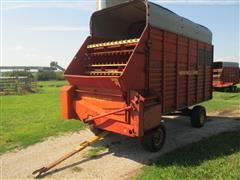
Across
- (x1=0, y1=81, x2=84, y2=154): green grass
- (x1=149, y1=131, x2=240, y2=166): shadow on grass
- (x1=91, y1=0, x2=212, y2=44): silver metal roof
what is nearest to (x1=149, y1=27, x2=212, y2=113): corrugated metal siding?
(x1=91, y1=0, x2=212, y2=44): silver metal roof

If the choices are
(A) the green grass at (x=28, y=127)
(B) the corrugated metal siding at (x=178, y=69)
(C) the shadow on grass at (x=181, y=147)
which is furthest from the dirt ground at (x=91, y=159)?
(B) the corrugated metal siding at (x=178, y=69)

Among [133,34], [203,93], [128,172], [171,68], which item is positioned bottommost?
[128,172]

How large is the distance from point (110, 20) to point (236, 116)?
7.02 meters

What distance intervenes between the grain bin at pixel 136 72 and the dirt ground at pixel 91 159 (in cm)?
55

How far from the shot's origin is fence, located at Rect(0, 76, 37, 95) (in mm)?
26481

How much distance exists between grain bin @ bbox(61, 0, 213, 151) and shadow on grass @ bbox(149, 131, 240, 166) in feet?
1.92

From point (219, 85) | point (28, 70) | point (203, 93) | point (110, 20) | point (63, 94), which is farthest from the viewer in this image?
point (28, 70)

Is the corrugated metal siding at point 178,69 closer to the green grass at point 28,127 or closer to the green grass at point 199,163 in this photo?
the green grass at point 199,163

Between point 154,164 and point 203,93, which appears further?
point 203,93

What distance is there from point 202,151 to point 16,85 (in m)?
23.6

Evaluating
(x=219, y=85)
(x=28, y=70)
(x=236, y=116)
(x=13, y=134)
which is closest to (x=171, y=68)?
(x=13, y=134)

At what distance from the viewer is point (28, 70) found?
32906mm

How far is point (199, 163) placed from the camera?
611 centimetres

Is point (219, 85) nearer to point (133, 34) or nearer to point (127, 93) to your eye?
point (133, 34)
